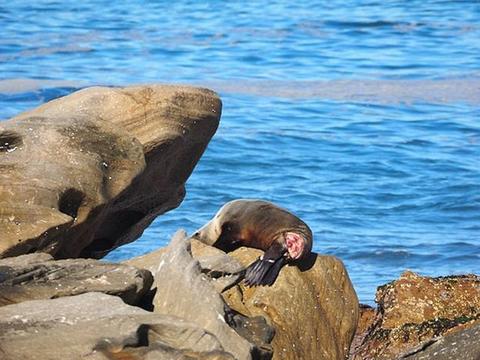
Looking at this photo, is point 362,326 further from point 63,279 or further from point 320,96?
point 320,96

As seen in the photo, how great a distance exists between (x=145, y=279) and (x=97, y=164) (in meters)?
1.16

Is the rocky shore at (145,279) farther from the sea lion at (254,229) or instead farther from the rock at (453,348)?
the sea lion at (254,229)

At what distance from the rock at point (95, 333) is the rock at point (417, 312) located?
1522 mm

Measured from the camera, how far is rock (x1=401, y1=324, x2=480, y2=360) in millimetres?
4859

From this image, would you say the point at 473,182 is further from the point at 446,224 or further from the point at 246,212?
the point at 246,212

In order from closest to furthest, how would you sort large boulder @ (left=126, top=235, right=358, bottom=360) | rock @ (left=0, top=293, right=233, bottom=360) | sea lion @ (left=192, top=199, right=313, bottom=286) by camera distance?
rock @ (left=0, top=293, right=233, bottom=360) → large boulder @ (left=126, top=235, right=358, bottom=360) → sea lion @ (left=192, top=199, right=313, bottom=286)

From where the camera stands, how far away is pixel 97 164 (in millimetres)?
5973

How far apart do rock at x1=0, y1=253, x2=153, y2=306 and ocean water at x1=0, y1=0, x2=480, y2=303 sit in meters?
→ 3.17

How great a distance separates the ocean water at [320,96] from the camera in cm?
1031

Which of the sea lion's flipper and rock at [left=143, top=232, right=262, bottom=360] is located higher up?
rock at [left=143, top=232, right=262, bottom=360]

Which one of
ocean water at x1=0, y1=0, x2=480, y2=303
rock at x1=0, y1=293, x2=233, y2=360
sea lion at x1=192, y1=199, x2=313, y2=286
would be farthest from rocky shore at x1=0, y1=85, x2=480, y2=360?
ocean water at x1=0, y1=0, x2=480, y2=303

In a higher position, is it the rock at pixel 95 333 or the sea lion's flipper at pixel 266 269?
the rock at pixel 95 333

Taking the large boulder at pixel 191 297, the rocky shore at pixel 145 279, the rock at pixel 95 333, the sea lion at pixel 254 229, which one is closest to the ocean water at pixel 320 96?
the sea lion at pixel 254 229

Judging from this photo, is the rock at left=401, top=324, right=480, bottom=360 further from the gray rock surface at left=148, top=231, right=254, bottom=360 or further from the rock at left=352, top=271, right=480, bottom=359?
the gray rock surface at left=148, top=231, right=254, bottom=360
